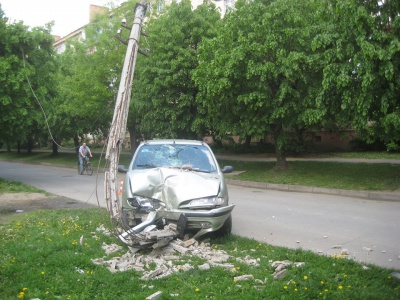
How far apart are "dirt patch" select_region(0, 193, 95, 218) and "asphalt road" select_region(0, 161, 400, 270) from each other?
57cm

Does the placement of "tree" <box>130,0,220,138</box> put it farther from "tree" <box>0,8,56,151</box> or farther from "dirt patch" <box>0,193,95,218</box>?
"dirt patch" <box>0,193,95,218</box>

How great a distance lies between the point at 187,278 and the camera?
5.16m

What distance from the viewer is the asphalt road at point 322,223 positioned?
6.84 meters

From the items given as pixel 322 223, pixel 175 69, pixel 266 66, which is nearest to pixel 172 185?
pixel 322 223

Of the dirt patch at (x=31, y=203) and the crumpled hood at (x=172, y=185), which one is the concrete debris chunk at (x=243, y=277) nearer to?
the crumpled hood at (x=172, y=185)

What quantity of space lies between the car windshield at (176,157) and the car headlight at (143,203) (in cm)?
116

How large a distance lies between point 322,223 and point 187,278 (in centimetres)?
464

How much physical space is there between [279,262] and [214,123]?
13.6m

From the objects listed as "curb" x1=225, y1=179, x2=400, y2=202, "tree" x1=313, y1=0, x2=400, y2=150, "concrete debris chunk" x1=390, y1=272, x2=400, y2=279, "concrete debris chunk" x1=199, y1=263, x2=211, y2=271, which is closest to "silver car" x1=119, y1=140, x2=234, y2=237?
"concrete debris chunk" x1=199, y1=263, x2=211, y2=271

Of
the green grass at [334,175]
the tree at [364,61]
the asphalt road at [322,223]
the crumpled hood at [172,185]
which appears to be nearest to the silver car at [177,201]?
the crumpled hood at [172,185]

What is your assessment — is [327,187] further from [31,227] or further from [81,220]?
[31,227]

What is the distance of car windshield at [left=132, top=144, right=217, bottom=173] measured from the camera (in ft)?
27.0

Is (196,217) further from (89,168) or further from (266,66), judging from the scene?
(89,168)

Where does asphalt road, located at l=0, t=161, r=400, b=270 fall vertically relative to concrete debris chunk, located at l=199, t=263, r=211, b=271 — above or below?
below
